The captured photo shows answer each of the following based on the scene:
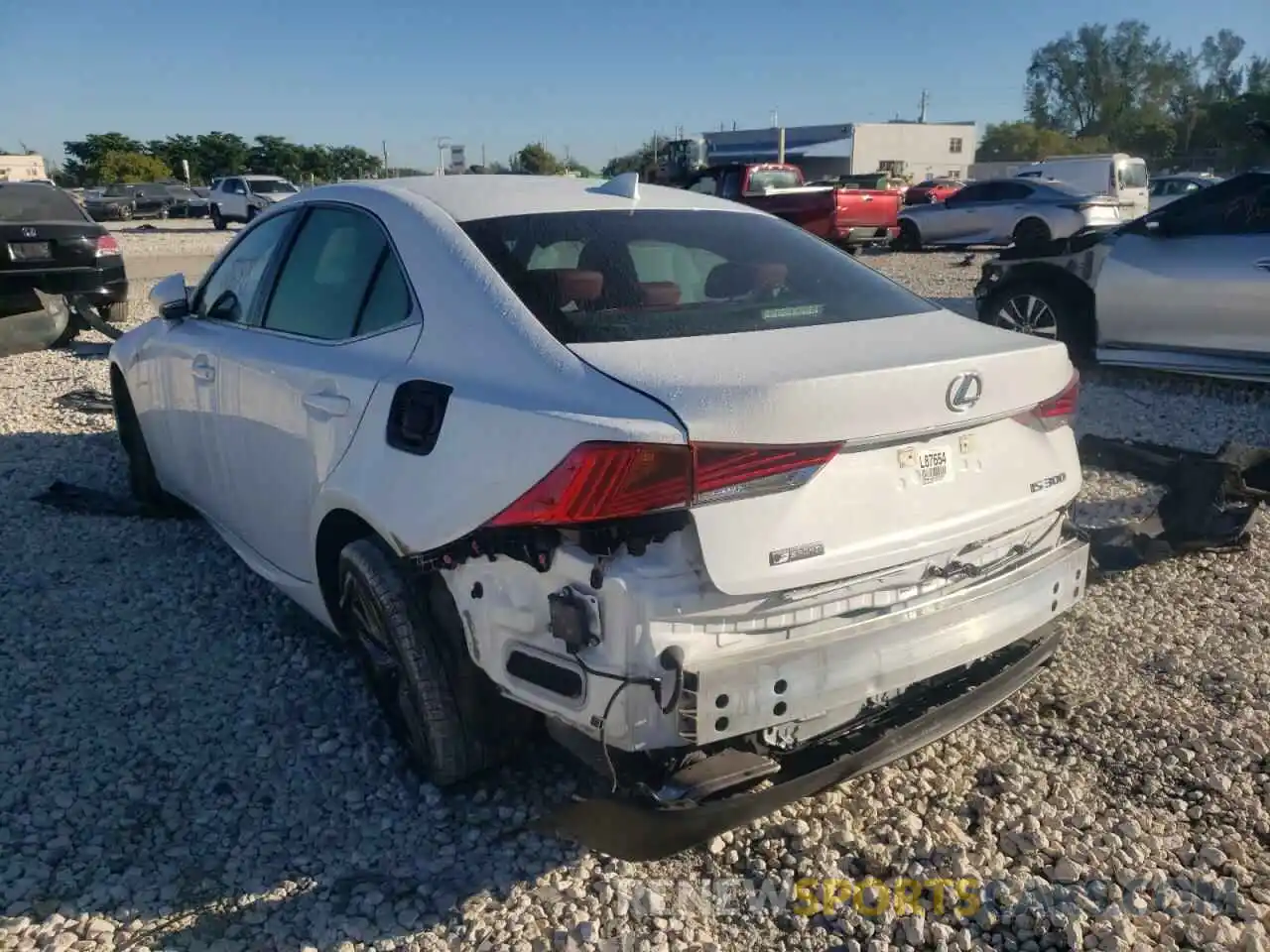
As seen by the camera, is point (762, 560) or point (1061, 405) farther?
point (1061, 405)

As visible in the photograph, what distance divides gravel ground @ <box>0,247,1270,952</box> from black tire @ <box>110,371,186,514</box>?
115cm

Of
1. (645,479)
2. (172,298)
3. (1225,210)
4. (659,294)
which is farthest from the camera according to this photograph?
(1225,210)

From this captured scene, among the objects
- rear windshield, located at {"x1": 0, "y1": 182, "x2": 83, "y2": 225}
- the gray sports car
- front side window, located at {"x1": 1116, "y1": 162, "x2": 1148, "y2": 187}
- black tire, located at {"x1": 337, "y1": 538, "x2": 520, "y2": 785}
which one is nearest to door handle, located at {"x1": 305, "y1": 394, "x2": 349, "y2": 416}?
black tire, located at {"x1": 337, "y1": 538, "x2": 520, "y2": 785}

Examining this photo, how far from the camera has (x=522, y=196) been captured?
3.27 metres

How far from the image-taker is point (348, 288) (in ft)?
10.7

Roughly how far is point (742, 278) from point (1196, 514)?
260 centimetres

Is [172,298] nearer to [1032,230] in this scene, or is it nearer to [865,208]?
[865,208]

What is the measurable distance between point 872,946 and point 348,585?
1.67 metres

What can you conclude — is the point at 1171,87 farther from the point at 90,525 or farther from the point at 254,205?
the point at 90,525

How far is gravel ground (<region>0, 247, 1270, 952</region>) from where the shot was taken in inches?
96.7

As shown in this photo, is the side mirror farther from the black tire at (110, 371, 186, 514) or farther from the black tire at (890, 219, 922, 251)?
the black tire at (890, 219, 922, 251)

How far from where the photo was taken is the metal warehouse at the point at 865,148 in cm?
6372

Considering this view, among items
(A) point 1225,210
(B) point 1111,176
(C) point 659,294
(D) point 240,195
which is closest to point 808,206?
(B) point 1111,176

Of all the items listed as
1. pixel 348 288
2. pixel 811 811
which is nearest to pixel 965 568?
pixel 811 811
